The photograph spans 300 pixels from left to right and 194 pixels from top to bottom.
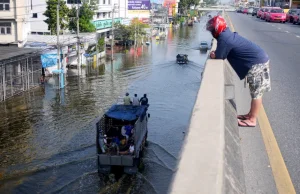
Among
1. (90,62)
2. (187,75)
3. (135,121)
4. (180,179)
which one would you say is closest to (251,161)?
(180,179)

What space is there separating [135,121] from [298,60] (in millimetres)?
10071

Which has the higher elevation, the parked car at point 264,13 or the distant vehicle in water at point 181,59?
the parked car at point 264,13

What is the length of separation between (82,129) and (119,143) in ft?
26.1

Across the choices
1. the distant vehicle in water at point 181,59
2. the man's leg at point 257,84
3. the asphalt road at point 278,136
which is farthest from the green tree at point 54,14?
the man's leg at point 257,84

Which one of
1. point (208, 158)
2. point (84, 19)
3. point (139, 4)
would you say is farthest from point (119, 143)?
point (139, 4)

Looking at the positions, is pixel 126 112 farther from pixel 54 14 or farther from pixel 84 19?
pixel 84 19

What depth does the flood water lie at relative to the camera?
2017 cm

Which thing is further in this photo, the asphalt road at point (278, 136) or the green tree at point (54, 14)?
the green tree at point (54, 14)

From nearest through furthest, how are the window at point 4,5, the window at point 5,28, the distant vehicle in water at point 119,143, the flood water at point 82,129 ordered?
the distant vehicle in water at point 119,143
the flood water at point 82,129
the window at point 4,5
the window at point 5,28

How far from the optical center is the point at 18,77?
33.7m

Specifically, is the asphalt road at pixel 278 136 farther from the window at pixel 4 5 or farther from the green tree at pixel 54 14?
the green tree at pixel 54 14

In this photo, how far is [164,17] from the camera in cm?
10144

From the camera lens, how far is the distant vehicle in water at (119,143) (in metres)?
19.8

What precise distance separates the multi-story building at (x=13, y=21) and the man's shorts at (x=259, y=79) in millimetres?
38464
